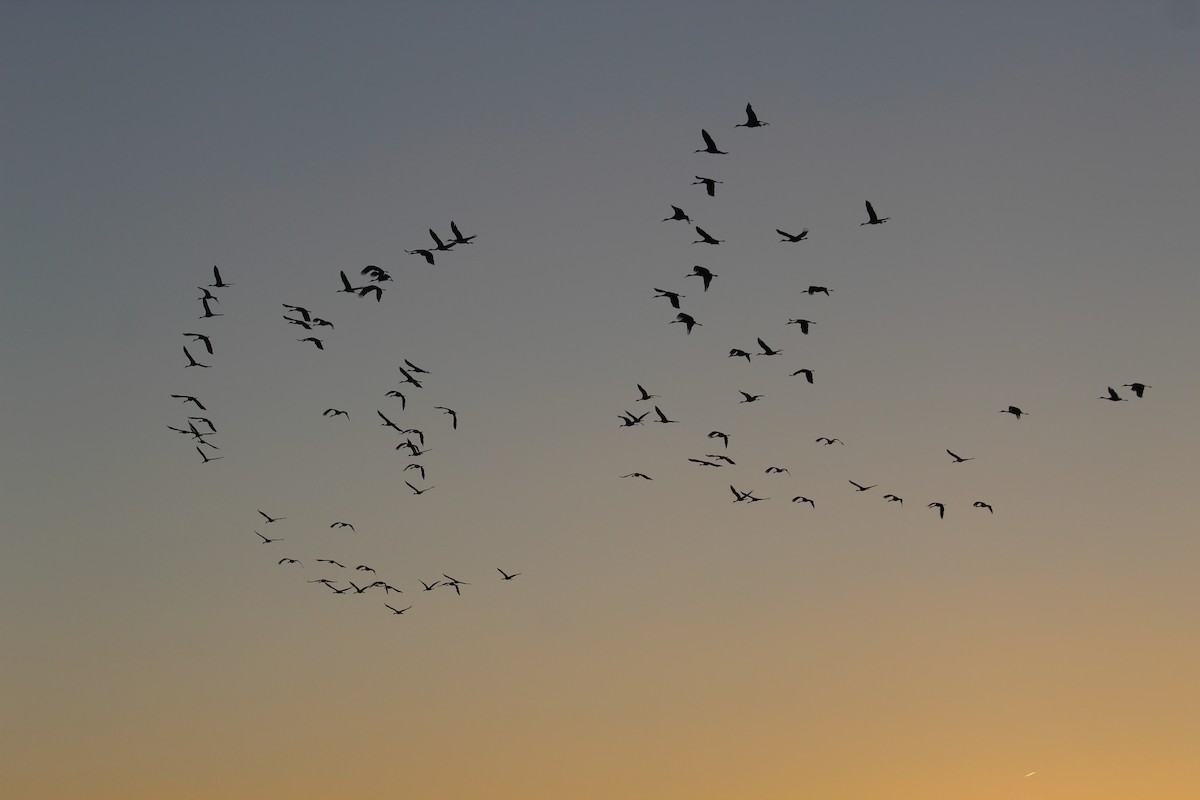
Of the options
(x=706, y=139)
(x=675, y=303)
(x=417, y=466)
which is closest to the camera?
(x=706, y=139)

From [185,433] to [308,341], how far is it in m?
9.24

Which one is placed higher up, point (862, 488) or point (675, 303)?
point (675, 303)

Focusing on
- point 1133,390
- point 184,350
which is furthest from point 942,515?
point 184,350

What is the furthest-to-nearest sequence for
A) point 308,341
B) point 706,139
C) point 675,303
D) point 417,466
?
point 417,466, point 308,341, point 675,303, point 706,139

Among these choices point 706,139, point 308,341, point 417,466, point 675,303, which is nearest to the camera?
point 706,139

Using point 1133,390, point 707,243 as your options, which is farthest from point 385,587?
point 1133,390

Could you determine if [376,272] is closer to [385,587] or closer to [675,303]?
[675,303]

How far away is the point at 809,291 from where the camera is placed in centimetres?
10619

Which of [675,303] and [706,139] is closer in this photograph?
[706,139]

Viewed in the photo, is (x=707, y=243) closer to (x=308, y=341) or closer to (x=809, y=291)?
(x=809, y=291)

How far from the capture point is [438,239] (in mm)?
102625

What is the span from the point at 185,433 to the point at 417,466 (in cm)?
1618

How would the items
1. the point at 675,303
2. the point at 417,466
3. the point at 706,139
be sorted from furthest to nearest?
the point at 417,466 < the point at 675,303 < the point at 706,139

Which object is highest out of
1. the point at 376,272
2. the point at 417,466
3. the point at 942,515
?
the point at 376,272
